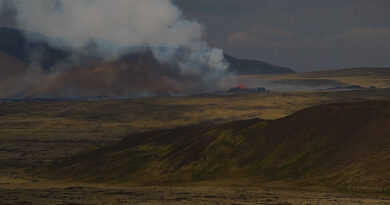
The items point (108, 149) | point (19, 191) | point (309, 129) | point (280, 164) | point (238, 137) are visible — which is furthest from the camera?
point (108, 149)

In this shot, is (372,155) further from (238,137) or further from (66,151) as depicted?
(66,151)

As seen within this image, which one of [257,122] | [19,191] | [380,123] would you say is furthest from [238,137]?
[19,191]

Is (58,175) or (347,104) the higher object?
(347,104)

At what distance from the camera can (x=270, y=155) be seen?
11506cm

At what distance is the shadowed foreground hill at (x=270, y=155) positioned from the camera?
101 meters

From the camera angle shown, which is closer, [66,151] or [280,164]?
[280,164]

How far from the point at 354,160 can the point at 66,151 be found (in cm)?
9525

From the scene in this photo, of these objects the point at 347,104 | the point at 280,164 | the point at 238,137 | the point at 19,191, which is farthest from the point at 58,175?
the point at 347,104

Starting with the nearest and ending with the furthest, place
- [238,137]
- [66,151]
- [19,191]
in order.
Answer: [19,191], [238,137], [66,151]

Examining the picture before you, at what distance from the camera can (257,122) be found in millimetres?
133500

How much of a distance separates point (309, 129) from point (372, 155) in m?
20.5

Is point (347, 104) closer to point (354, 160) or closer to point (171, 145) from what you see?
point (354, 160)

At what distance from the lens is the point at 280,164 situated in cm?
11031

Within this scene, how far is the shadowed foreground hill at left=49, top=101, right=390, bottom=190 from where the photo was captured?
Answer: 101 meters
